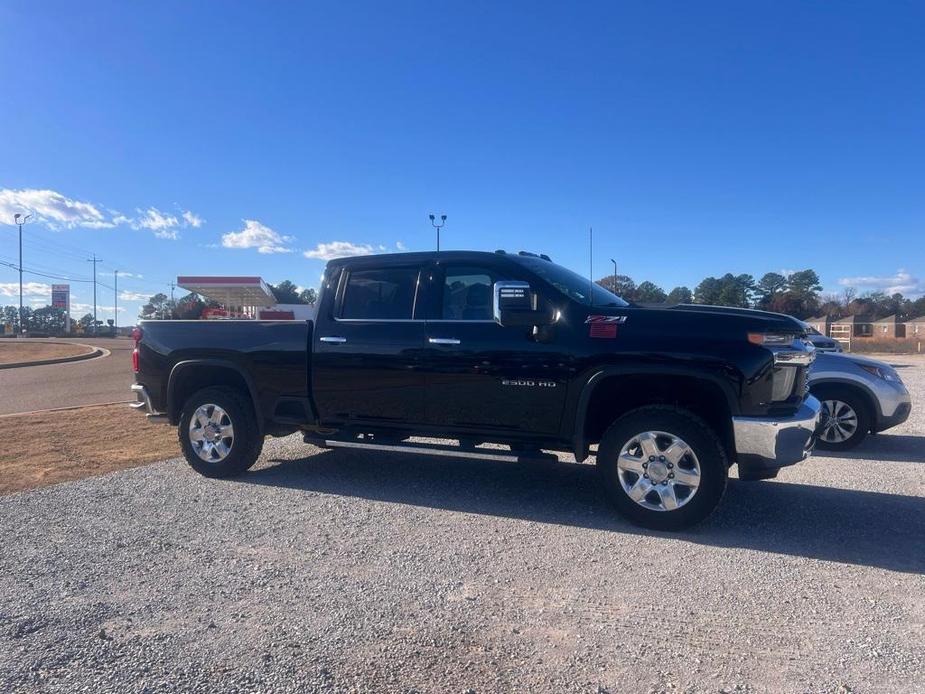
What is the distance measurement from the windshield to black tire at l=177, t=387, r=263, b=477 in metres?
2.95

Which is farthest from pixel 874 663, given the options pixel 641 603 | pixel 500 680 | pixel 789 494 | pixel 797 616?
pixel 789 494

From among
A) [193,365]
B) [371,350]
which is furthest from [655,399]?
[193,365]

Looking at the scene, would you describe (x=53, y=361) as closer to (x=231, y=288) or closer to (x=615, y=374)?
(x=231, y=288)

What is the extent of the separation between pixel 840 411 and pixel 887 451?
0.74m

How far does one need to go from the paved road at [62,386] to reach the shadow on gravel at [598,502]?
9236mm

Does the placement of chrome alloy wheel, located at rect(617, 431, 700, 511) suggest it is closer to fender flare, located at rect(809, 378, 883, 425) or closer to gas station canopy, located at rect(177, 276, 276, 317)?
fender flare, located at rect(809, 378, 883, 425)

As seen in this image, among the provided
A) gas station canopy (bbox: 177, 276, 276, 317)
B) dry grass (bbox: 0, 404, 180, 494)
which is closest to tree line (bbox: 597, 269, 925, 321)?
dry grass (bbox: 0, 404, 180, 494)

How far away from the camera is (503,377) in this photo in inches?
205

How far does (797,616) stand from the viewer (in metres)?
3.48

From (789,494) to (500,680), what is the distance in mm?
3993

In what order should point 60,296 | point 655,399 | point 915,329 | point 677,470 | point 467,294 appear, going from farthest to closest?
1. point 60,296
2. point 915,329
3. point 467,294
4. point 655,399
5. point 677,470

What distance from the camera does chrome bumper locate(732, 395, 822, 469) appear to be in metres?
4.51

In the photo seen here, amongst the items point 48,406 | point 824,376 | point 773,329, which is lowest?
point 48,406

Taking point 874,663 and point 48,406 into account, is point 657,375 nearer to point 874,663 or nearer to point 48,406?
point 874,663
